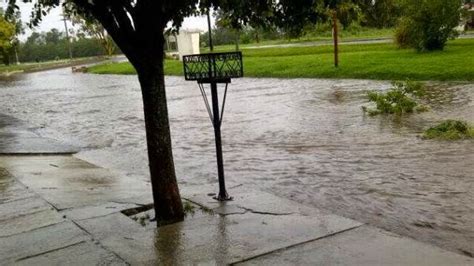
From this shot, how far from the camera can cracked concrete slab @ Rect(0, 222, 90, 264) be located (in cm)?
457

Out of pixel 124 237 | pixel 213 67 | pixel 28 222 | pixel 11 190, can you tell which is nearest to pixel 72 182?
pixel 11 190

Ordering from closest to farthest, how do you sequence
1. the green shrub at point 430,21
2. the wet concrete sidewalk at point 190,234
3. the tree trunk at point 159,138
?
the wet concrete sidewalk at point 190,234
the tree trunk at point 159,138
the green shrub at point 430,21

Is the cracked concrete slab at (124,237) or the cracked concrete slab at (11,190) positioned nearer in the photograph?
the cracked concrete slab at (124,237)

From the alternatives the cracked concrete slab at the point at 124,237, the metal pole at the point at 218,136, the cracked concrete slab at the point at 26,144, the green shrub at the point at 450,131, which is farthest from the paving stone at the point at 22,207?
the green shrub at the point at 450,131

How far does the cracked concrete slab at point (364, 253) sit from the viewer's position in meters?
3.96

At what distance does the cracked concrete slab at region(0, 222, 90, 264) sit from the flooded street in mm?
2741

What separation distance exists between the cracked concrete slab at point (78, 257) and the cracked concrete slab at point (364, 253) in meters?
1.12

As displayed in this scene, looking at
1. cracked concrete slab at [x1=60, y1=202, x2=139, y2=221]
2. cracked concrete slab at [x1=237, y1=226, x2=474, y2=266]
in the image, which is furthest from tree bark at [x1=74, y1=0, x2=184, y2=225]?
cracked concrete slab at [x1=237, y1=226, x2=474, y2=266]

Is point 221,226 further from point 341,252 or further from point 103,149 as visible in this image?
point 103,149

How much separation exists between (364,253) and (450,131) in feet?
20.4

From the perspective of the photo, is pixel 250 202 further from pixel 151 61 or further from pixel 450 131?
pixel 450 131

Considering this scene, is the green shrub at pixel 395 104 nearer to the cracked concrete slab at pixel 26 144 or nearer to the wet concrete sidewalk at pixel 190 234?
the wet concrete sidewalk at pixel 190 234

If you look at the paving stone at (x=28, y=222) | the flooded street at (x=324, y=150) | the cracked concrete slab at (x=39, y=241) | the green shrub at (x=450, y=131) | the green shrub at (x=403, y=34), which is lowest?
the flooded street at (x=324, y=150)

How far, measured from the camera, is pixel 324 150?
372 inches
